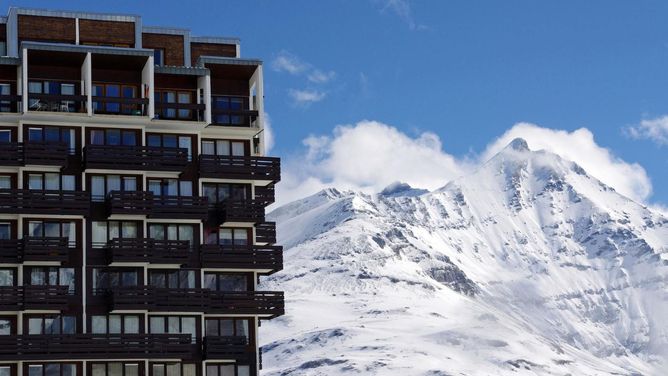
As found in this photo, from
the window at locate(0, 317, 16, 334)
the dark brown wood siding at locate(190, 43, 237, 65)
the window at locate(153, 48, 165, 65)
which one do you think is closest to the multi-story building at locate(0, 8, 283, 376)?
the window at locate(0, 317, 16, 334)

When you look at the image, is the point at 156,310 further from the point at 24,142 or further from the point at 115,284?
the point at 24,142

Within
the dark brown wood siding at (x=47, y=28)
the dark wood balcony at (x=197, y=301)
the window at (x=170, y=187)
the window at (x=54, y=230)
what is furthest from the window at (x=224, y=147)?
the window at (x=54, y=230)

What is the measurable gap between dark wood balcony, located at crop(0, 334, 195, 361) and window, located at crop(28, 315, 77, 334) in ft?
5.77

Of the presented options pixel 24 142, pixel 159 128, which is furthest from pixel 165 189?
pixel 24 142

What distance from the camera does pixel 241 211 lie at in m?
117

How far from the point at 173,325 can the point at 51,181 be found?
47.9 ft

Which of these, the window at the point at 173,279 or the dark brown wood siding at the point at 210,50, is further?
the dark brown wood siding at the point at 210,50

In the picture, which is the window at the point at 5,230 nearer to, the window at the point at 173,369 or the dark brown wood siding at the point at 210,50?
the window at the point at 173,369

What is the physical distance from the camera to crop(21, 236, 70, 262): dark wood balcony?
4262 inches

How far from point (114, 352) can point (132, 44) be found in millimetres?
26851

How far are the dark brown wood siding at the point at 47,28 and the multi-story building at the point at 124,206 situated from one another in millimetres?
114

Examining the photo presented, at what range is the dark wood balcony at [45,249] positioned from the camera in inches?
4262

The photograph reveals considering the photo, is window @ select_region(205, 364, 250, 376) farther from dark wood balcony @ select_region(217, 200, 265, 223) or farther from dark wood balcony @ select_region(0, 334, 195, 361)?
dark wood balcony @ select_region(217, 200, 265, 223)

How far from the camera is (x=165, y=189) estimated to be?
383 ft
